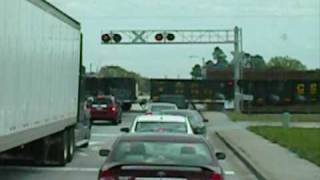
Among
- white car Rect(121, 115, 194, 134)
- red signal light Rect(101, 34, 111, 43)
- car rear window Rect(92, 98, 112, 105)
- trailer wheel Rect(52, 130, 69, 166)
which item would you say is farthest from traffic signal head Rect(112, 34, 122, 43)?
white car Rect(121, 115, 194, 134)

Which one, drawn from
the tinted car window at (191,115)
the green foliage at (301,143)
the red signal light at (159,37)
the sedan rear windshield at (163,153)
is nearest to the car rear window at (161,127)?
the green foliage at (301,143)

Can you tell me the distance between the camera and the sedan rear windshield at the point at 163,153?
10.7 metres

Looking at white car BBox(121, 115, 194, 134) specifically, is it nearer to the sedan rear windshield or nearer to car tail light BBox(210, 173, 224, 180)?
the sedan rear windshield

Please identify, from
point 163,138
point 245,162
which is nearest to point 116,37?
point 245,162

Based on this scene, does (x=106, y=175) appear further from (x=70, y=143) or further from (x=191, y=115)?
(x=191, y=115)

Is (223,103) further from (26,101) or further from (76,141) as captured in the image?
(26,101)

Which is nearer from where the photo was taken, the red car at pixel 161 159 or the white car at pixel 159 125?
the red car at pixel 161 159

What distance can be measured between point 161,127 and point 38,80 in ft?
11.7

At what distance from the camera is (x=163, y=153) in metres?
11.0

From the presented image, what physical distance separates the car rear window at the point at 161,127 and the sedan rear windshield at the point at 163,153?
678 centimetres

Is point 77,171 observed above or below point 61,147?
below

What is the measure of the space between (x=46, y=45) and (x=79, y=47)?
613 centimetres

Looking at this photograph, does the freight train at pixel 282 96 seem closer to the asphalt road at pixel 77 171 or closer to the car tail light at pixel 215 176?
the asphalt road at pixel 77 171

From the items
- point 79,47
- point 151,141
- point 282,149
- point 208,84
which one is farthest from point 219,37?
point 151,141
